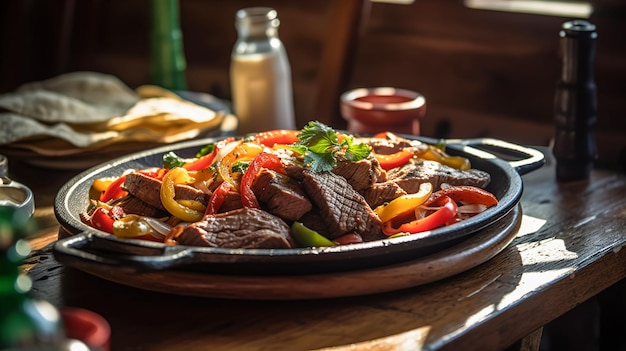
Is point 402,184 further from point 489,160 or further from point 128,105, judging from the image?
point 128,105

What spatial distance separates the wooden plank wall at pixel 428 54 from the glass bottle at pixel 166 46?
113cm

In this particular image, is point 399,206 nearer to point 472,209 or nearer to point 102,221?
point 472,209

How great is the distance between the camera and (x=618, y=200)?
7.55 ft

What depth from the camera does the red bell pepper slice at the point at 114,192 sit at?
78.0 inches

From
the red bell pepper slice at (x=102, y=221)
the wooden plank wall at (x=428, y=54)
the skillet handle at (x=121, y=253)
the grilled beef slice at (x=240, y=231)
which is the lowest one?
the wooden plank wall at (x=428, y=54)

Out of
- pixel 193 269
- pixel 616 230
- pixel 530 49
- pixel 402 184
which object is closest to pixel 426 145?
pixel 402 184

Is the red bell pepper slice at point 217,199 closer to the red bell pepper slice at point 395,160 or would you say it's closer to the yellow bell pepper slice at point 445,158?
the red bell pepper slice at point 395,160

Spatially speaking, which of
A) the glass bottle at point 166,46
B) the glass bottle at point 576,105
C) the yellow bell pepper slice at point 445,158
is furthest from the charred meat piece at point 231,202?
the glass bottle at point 166,46

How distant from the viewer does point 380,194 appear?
1855 mm

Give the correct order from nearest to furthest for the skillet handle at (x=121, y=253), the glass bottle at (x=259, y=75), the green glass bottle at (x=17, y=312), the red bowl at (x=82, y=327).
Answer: the green glass bottle at (x=17, y=312) < the red bowl at (x=82, y=327) < the skillet handle at (x=121, y=253) < the glass bottle at (x=259, y=75)

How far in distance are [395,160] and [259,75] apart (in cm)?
103

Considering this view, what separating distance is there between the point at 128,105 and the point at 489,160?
4.74 ft

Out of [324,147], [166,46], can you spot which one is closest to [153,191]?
[324,147]

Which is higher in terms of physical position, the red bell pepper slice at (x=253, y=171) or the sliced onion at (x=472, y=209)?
the red bell pepper slice at (x=253, y=171)
